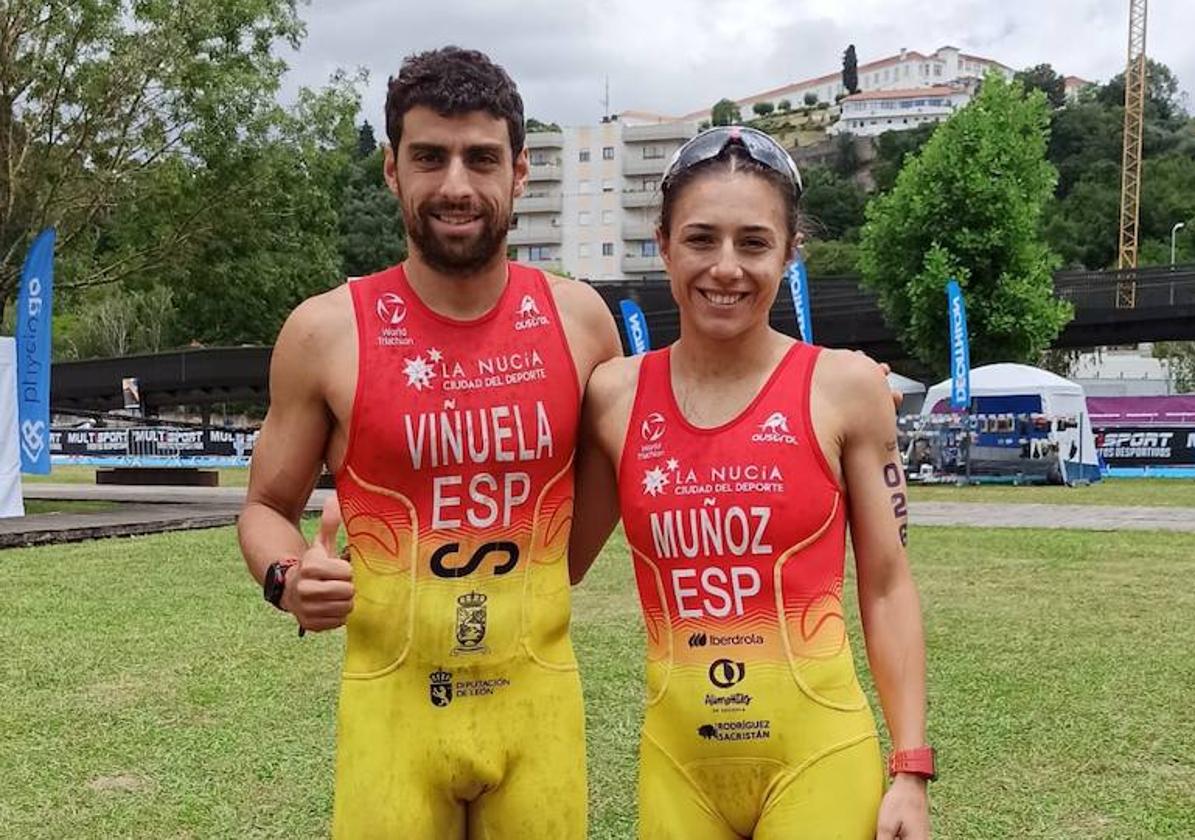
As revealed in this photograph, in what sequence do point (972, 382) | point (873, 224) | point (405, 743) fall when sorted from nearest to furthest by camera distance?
1. point (405, 743)
2. point (972, 382)
3. point (873, 224)

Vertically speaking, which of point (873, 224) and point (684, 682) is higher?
point (873, 224)

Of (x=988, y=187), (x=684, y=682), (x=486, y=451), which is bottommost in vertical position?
(x=684, y=682)

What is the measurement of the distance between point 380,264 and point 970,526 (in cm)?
6525

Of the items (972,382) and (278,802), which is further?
(972,382)

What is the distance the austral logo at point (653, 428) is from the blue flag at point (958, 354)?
22.4 m

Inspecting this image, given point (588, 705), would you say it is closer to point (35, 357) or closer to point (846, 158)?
point (35, 357)

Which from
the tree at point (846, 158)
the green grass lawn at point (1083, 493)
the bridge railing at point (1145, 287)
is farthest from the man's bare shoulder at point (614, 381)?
the tree at point (846, 158)

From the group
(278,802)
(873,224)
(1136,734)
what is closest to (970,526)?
(1136,734)

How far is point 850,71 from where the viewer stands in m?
184

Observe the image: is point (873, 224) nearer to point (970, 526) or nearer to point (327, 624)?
point (970, 526)

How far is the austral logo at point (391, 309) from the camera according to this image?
8.41ft

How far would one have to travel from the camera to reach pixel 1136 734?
5922 millimetres

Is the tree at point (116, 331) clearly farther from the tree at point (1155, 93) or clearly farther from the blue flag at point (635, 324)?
the tree at point (1155, 93)

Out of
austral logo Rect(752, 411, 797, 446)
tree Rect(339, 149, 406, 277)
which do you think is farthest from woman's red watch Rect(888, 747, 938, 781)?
tree Rect(339, 149, 406, 277)
